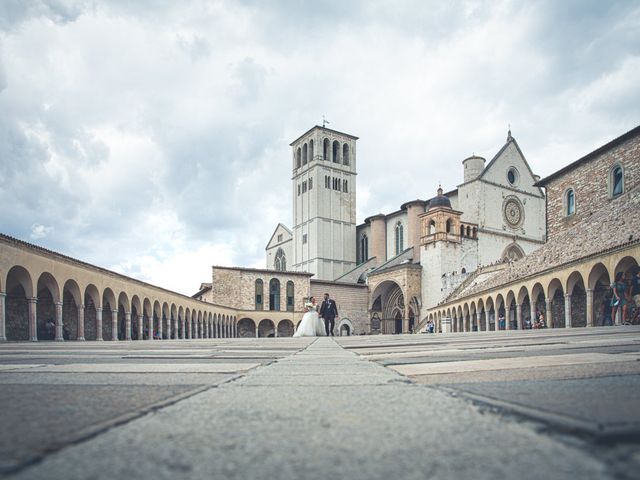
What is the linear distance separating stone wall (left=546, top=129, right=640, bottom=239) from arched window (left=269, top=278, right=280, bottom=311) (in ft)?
77.1

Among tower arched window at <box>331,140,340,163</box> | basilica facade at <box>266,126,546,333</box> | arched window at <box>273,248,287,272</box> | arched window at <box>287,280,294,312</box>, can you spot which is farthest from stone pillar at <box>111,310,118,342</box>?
arched window at <box>273,248,287,272</box>

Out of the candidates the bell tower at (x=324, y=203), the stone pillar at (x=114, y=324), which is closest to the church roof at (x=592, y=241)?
the stone pillar at (x=114, y=324)

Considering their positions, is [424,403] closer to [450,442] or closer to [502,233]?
[450,442]

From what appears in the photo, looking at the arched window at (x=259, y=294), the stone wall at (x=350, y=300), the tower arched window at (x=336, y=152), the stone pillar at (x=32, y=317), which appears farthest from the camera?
the tower arched window at (x=336, y=152)

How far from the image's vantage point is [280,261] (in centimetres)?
7131

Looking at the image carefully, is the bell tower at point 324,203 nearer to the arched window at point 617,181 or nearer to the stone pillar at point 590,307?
the arched window at point 617,181

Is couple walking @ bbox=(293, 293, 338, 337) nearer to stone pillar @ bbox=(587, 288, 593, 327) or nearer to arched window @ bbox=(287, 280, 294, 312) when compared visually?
stone pillar @ bbox=(587, 288, 593, 327)

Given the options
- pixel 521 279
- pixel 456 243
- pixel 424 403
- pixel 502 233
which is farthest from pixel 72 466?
pixel 502 233

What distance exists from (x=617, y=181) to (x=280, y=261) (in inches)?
1795

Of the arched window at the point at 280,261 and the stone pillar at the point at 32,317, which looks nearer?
the stone pillar at the point at 32,317

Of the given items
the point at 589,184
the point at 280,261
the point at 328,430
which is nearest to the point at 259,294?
the point at 280,261

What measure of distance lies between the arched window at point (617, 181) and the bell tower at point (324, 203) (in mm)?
34294

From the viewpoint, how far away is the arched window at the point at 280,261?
230 feet

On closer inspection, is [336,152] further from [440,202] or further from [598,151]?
[598,151]
